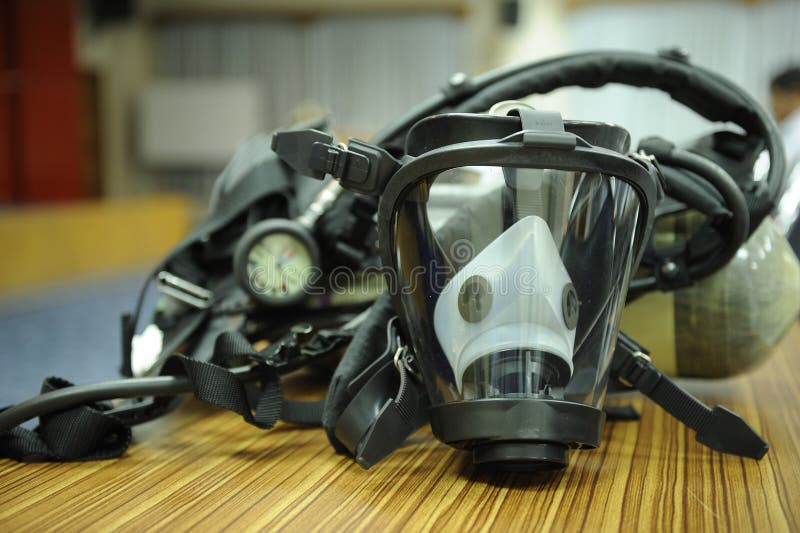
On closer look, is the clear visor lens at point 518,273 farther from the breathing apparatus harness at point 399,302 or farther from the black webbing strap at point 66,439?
the black webbing strap at point 66,439

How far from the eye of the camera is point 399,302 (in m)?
0.59

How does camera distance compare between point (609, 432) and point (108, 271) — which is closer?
point (609, 432)

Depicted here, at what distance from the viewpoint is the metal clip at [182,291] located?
0.85m

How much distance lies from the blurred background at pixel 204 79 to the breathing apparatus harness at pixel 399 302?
7.58 ft

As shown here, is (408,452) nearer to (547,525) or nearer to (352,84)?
(547,525)

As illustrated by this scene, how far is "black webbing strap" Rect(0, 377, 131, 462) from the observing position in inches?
23.2

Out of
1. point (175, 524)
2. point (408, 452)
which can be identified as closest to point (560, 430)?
point (408, 452)

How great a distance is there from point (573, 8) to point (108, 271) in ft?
12.9

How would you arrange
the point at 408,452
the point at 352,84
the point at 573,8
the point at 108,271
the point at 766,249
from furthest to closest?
the point at 352,84
the point at 573,8
the point at 108,271
the point at 766,249
the point at 408,452

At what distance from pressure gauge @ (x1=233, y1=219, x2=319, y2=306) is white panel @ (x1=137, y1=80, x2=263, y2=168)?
6409 millimetres

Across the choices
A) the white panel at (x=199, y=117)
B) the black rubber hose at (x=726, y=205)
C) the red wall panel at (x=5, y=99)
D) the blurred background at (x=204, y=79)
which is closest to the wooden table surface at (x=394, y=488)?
the black rubber hose at (x=726, y=205)

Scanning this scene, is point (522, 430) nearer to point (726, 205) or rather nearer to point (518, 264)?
point (518, 264)

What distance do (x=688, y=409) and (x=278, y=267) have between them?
1.33 ft

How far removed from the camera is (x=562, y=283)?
0.54 m
